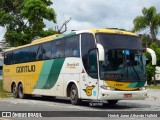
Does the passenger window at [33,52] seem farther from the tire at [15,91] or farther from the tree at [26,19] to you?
the tree at [26,19]

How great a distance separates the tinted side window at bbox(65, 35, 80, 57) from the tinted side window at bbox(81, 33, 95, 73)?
491 mm

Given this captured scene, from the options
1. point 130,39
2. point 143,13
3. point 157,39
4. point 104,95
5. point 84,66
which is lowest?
point 104,95

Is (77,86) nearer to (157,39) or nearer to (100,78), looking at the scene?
(100,78)

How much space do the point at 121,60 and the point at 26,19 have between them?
20.0m

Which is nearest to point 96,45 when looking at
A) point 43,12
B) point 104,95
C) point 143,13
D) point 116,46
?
point 116,46

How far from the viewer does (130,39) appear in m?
17.5

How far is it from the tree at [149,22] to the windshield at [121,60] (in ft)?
125

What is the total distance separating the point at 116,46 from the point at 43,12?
18.7 m

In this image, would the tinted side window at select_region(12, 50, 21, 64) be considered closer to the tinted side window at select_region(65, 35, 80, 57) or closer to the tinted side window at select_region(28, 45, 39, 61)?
the tinted side window at select_region(28, 45, 39, 61)

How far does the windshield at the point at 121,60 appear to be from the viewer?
16422 mm

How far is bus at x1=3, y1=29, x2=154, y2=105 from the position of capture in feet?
53.8

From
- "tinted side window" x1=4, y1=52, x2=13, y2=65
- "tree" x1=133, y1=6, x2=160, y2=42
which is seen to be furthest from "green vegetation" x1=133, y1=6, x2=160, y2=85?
"tinted side window" x1=4, y1=52, x2=13, y2=65

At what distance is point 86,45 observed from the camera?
1736 centimetres

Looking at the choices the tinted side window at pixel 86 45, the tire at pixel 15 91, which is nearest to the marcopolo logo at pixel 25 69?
the tire at pixel 15 91
